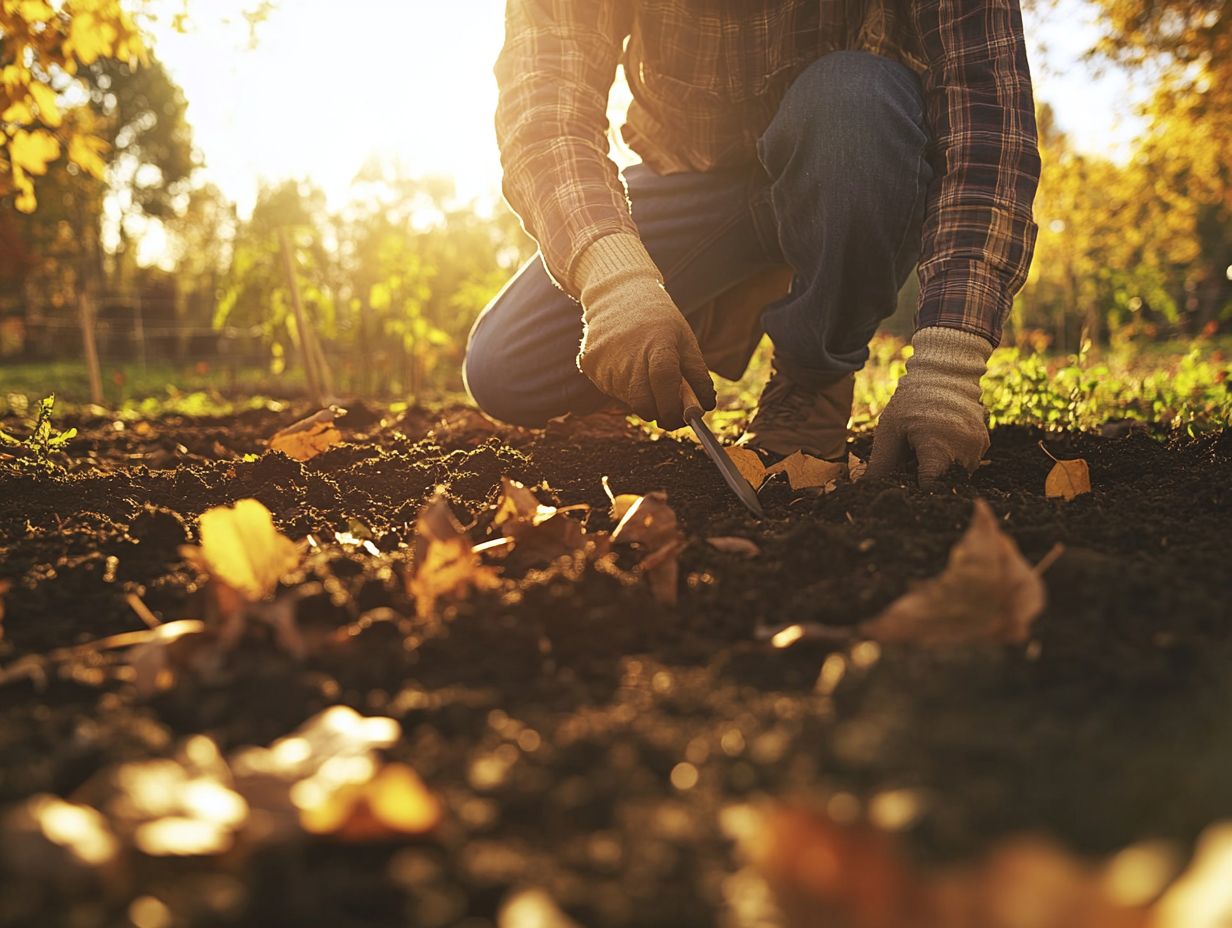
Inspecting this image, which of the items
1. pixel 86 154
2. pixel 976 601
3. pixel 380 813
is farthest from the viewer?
pixel 86 154

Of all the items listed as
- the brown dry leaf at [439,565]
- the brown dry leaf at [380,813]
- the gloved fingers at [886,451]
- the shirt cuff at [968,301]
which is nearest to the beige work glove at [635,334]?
the gloved fingers at [886,451]

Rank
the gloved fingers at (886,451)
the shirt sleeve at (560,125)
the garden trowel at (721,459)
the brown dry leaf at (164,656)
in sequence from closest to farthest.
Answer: the brown dry leaf at (164,656) < the garden trowel at (721,459) < the gloved fingers at (886,451) < the shirt sleeve at (560,125)

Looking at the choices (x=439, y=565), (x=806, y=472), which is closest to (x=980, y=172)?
(x=806, y=472)

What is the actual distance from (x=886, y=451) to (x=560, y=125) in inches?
43.6

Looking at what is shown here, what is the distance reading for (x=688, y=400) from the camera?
2.08m

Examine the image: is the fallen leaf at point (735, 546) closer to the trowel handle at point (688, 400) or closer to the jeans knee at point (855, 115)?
the trowel handle at point (688, 400)

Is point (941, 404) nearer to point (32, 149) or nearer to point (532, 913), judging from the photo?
point (532, 913)

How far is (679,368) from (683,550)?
2.45 ft

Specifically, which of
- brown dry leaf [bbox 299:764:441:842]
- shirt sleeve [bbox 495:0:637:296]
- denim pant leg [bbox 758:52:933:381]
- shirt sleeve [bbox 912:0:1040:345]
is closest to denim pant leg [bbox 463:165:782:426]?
denim pant leg [bbox 758:52:933:381]

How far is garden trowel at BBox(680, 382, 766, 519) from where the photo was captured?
1.77 meters

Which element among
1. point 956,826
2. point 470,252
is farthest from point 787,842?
point 470,252

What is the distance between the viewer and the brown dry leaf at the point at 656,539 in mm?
1232

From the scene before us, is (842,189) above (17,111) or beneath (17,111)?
beneath

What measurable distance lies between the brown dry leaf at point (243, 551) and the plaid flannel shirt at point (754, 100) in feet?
3.80
